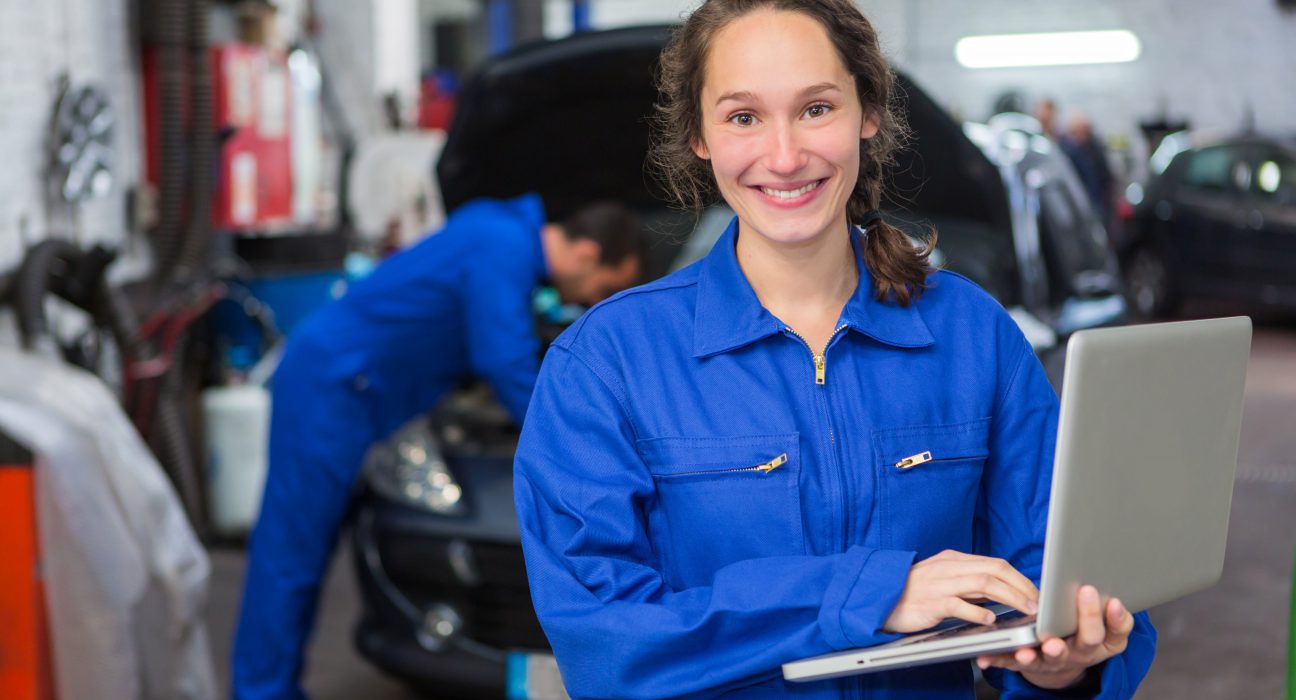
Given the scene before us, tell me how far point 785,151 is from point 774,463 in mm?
326

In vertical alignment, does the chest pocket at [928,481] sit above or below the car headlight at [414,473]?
above

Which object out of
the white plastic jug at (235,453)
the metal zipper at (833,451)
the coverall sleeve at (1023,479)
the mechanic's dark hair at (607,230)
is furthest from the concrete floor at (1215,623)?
the metal zipper at (833,451)

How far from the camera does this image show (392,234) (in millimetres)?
8719

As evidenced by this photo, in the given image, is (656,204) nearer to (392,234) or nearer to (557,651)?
(557,651)

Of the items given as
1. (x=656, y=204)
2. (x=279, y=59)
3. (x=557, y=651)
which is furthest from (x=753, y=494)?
(x=279, y=59)

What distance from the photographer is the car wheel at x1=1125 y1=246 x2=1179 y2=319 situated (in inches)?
458

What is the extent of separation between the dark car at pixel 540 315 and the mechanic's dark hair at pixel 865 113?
5.08 ft

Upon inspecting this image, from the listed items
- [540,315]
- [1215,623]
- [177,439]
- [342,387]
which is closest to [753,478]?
[342,387]

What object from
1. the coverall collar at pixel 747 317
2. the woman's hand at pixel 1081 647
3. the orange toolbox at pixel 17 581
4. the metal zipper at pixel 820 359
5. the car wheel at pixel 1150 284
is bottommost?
the car wheel at pixel 1150 284

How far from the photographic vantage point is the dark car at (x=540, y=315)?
3596mm

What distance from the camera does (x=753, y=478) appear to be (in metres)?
1.50

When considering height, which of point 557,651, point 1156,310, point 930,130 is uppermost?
point 930,130

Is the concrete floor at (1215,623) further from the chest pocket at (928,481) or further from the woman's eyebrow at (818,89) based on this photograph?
the woman's eyebrow at (818,89)

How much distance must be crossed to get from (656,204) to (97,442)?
82.0 inches
